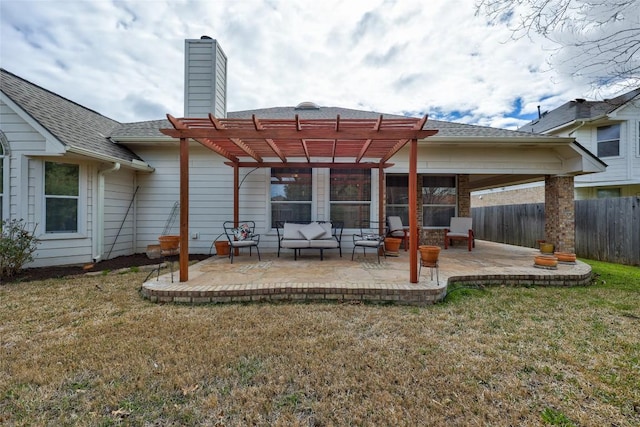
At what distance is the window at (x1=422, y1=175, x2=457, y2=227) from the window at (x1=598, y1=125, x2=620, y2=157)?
701cm

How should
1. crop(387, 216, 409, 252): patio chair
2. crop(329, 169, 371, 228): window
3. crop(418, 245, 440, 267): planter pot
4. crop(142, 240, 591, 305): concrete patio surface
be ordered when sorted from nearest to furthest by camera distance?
crop(142, 240, 591, 305): concrete patio surface < crop(418, 245, 440, 267): planter pot < crop(329, 169, 371, 228): window < crop(387, 216, 409, 252): patio chair

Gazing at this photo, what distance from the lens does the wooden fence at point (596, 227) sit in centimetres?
684

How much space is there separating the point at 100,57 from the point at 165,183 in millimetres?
5543

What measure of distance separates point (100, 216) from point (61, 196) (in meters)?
0.74

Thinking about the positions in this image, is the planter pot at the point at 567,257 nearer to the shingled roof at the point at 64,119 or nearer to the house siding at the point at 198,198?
the house siding at the point at 198,198

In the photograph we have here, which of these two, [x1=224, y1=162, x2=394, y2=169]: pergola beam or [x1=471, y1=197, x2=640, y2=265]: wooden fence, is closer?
[x1=224, y1=162, x2=394, y2=169]: pergola beam

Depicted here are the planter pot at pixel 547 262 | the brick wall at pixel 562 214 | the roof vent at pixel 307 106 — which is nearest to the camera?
the planter pot at pixel 547 262

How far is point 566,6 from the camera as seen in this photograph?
3922 mm

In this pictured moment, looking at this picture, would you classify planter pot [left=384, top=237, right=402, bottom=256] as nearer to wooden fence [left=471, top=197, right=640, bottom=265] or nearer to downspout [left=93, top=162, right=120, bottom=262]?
wooden fence [left=471, top=197, right=640, bottom=265]

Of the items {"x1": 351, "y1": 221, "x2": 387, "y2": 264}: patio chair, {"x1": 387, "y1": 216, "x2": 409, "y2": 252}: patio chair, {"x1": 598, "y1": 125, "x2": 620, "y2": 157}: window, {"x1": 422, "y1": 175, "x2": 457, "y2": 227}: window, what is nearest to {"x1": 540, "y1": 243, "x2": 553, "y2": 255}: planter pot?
{"x1": 422, "y1": 175, "x2": 457, "y2": 227}: window

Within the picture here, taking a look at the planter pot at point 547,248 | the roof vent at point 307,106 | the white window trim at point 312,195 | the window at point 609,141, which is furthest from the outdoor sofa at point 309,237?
the window at point 609,141

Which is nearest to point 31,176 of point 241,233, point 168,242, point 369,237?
point 168,242

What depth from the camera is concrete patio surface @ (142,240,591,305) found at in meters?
3.81

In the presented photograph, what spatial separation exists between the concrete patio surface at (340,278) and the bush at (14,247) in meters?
2.38
